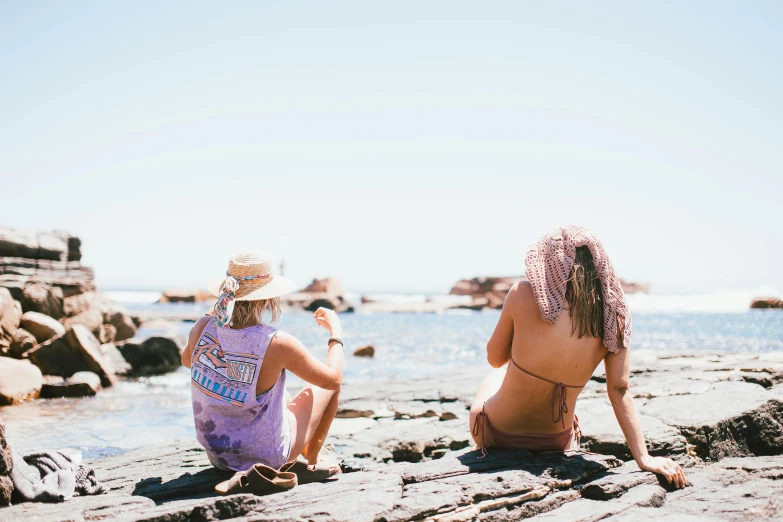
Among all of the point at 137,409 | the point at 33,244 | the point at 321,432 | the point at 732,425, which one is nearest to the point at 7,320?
the point at 137,409

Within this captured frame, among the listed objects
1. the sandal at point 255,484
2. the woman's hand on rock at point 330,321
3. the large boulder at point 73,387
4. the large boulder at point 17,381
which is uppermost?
the woman's hand on rock at point 330,321

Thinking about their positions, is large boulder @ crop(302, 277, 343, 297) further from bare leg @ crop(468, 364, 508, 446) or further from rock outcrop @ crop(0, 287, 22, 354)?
bare leg @ crop(468, 364, 508, 446)

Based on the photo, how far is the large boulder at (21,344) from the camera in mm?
10039

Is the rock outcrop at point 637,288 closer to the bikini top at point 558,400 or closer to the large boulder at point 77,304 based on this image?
the large boulder at point 77,304

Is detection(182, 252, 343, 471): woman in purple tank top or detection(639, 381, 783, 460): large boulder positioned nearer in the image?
detection(182, 252, 343, 471): woman in purple tank top

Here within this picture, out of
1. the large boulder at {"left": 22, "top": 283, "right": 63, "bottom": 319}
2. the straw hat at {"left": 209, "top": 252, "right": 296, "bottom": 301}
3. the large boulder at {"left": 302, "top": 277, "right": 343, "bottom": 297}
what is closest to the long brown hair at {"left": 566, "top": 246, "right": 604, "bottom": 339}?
the straw hat at {"left": 209, "top": 252, "right": 296, "bottom": 301}

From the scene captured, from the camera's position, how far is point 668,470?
10.7 ft

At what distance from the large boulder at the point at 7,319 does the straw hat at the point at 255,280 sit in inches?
335

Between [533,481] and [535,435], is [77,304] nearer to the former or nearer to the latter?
[535,435]

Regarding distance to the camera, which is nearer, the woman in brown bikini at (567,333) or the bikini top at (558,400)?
the woman in brown bikini at (567,333)

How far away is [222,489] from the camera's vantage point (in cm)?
289

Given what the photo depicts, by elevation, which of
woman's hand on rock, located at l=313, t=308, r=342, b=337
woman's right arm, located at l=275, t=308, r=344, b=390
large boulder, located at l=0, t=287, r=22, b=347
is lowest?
large boulder, located at l=0, t=287, r=22, b=347

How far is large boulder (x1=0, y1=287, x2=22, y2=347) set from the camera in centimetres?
981

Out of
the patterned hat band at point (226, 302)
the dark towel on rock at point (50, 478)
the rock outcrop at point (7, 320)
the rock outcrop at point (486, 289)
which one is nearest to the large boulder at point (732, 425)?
the patterned hat band at point (226, 302)
